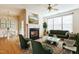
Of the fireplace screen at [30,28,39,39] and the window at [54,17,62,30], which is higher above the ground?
the window at [54,17,62,30]

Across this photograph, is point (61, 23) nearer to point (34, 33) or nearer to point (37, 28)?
point (37, 28)

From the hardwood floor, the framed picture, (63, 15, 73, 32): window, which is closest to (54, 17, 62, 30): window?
(63, 15, 73, 32): window

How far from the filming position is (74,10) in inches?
98.4

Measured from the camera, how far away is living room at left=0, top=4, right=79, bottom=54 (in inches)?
96.1

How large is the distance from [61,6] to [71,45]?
102cm

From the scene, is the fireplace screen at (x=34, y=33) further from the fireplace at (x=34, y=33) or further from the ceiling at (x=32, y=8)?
the ceiling at (x=32, y=8)

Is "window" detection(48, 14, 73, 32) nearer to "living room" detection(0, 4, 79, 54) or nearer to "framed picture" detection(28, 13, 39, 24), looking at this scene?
"living room" detection(0, 4, 79, 54)

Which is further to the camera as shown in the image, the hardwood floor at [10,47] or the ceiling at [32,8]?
the hardwood floor at [10,47]

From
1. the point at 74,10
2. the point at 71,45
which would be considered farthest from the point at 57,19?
the point at 71,45

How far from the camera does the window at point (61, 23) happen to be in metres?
2.62

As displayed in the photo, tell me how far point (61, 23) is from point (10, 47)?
4.74 ft

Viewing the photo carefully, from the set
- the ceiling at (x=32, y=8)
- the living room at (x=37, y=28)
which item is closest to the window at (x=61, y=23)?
the living room at (x=37, y=28)

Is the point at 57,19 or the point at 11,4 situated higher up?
the point at 11,4
